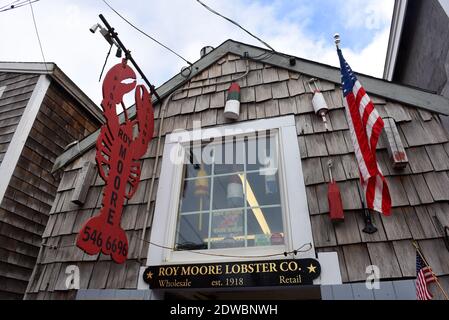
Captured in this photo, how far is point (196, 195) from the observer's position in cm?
308

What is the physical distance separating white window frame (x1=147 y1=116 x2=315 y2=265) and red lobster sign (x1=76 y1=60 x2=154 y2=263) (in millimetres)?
372

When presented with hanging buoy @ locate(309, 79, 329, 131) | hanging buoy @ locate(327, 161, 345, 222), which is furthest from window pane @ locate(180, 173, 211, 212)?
hanging buoy @ locate(309, 79, 329, 131)

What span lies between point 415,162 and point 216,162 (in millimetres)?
2025

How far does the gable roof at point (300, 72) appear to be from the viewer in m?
2.78

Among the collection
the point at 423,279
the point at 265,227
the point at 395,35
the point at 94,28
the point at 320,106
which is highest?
the point at 395,35

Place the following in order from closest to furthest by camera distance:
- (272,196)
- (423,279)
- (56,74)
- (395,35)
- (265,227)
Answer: (423,279) < (265,227) < (272,196) < (395,35) < (56,74)

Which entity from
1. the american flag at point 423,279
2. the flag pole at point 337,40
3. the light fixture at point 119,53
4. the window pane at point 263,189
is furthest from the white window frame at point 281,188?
the light fixture at point 119,53

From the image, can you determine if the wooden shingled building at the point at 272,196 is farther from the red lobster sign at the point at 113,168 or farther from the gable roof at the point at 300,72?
the red lobster sign at the point at 113,168

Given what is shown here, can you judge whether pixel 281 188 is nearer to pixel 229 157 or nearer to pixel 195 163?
pixel 229 157

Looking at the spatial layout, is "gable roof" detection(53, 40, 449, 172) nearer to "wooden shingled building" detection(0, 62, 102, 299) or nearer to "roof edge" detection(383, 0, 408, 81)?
"wooden shingled building" detection(0, 62, 102, 299)

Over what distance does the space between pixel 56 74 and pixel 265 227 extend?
594 cm

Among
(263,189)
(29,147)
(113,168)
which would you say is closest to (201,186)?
(263,189)
